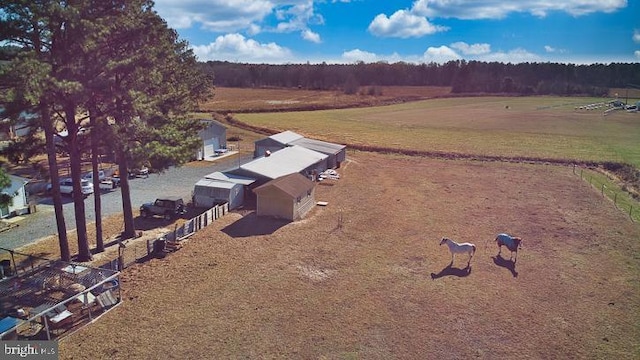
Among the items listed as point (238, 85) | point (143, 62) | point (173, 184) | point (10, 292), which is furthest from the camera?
point (238, 85)

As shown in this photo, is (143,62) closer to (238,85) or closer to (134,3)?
(134,3)

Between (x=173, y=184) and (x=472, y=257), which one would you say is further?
(x=173, y=184)

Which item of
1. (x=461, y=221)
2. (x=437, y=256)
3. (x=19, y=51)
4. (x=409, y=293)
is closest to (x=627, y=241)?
(x=461, y=221)

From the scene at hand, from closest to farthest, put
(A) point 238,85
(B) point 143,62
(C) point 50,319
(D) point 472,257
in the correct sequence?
1. (C) point 50,319
2. (B) point 143,62
3. (D) point 472,257
4. (A) point 238,85

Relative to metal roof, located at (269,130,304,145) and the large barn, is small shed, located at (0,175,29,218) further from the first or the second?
metal roof, located at (269,130,304,145)

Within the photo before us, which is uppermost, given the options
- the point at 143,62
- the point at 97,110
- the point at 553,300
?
the point at 143,62

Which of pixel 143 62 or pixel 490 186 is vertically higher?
pixel 143 62
